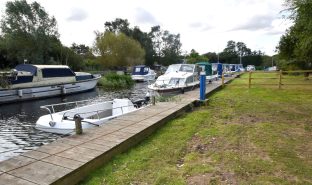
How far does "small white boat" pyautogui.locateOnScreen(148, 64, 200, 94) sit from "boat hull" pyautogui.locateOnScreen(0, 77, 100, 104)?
997cm

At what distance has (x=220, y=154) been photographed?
5.48 metres

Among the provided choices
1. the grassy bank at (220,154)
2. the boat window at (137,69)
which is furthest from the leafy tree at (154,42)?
the grassy bank at (220,154)

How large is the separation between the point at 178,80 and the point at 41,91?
39.3ft

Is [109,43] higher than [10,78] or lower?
higher

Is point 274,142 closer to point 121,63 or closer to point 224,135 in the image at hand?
point 224,135

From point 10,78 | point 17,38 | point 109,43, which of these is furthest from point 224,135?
point 109,43

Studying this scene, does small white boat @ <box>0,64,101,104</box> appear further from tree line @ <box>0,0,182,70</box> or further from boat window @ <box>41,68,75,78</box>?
tree line @ <box>0,0,182,70</box>

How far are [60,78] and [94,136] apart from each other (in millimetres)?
20045

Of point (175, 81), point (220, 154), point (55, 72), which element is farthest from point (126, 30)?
point (220, 154)

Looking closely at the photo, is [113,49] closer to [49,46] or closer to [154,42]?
[49,46]

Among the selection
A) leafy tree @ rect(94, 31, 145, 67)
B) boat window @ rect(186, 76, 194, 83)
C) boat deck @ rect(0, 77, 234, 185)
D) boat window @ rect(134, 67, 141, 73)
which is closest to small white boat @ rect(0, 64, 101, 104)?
boat window @ rect(186, 76, 194, 83)

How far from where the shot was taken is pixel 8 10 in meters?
35.0

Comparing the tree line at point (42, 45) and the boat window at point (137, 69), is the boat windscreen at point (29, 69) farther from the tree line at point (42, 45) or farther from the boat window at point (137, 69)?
the boat window at point (137, 69)

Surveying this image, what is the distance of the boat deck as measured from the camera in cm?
407
